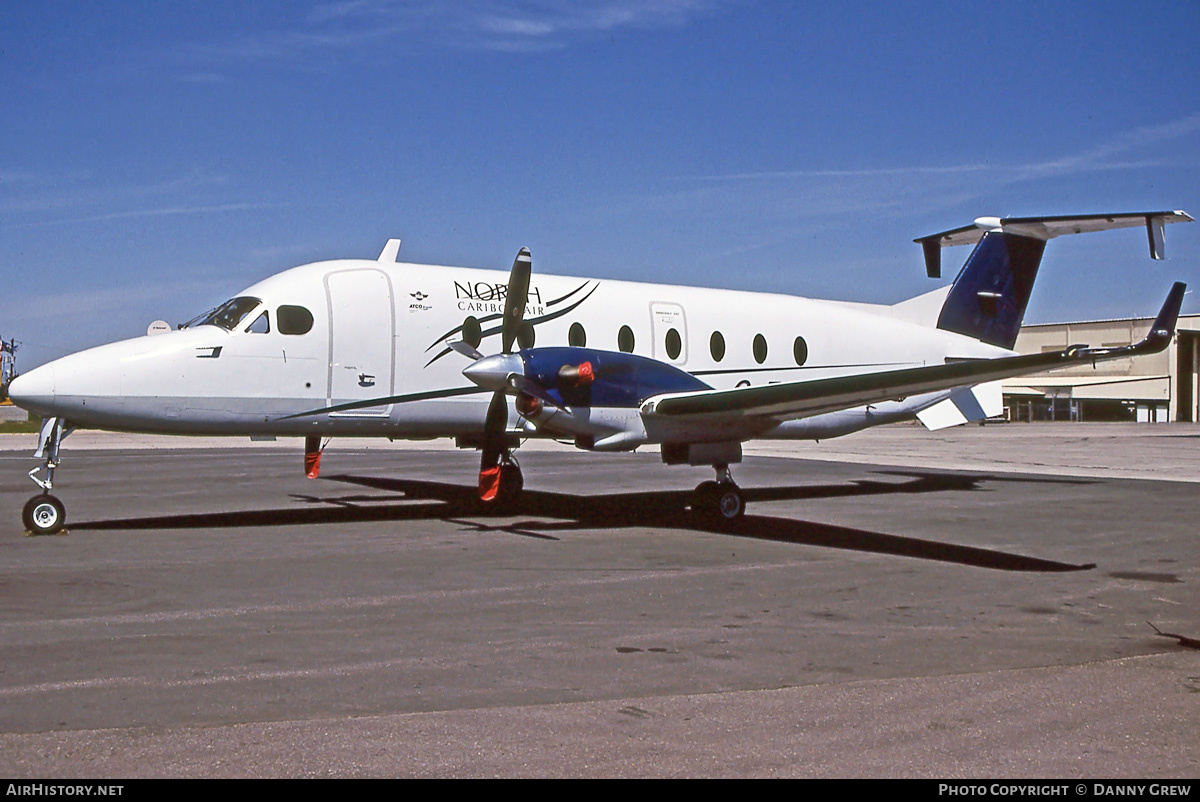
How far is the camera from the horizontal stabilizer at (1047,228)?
55.6ft

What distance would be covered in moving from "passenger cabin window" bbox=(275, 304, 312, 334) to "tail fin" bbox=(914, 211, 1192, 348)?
488 inches

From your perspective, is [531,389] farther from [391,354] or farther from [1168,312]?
[1168,312]

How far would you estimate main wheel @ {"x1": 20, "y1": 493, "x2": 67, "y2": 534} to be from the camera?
1338cm

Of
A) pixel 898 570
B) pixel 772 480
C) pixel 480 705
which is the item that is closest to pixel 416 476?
pixel 772 480

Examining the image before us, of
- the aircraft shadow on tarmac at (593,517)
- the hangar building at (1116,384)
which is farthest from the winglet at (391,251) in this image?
the hangar building at (1116,384)

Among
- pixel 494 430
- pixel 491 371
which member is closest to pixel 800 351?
pixel 494 430

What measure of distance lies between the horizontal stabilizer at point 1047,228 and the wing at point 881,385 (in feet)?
17.8

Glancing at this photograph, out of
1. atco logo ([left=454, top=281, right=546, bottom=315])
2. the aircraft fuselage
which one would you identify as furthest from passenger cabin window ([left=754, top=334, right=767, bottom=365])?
atco logo ([left=454, top=281, right=546, bottom=315])

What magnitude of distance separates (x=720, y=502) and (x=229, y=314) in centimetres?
741

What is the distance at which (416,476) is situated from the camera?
24625mm

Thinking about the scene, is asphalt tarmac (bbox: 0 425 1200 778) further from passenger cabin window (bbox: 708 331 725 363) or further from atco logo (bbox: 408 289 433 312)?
atco logo (bbox: 408 289 433 312)

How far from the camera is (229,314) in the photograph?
580 inches

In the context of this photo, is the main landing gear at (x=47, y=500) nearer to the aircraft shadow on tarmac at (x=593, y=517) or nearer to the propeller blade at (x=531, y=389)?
the aircraft shadow on tarmac at (x=593, y=517)
